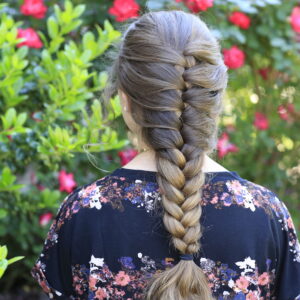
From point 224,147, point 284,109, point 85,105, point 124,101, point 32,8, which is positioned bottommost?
point 284,109

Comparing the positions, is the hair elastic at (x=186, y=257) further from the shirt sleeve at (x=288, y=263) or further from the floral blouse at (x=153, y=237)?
the shirt sleeve at (x=288, y=263)

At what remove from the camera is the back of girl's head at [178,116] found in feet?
4.22

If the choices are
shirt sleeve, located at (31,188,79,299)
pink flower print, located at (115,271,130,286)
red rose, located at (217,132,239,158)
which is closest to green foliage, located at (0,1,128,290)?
shirt sleeve, located at (31,188,79,299)

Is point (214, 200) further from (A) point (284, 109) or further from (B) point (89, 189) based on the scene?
(A) point (284, 109)

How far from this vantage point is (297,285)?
1.46m

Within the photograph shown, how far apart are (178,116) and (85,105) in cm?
108

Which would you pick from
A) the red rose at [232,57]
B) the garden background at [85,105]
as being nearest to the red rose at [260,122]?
the garden background at [85,105]

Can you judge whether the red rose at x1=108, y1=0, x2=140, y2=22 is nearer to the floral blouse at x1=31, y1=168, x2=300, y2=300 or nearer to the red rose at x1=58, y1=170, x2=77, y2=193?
the red rose at x1=58, y1=170, x2=77, y2=193

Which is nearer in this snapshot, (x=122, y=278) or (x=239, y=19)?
(x=122, y=278)

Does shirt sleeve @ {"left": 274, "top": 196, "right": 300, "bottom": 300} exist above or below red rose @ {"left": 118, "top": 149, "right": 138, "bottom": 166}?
above

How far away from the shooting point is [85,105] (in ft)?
7.62

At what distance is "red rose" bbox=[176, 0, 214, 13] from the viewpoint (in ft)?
7.49

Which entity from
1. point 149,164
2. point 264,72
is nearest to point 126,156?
point 149,164

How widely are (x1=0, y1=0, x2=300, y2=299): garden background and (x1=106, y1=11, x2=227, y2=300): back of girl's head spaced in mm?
398
